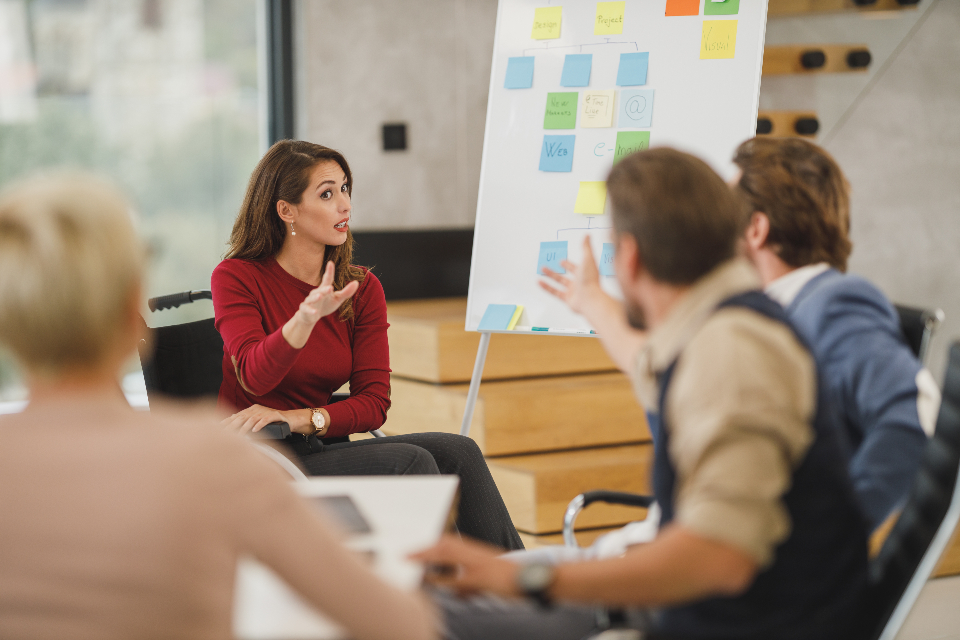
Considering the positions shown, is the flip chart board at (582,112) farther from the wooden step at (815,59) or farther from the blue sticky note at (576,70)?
the wooden step at (815,59)

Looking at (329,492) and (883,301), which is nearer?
(329,492)

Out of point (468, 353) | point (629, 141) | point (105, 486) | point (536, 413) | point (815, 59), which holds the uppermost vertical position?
point (815, 59)

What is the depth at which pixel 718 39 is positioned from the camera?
8.24 ft

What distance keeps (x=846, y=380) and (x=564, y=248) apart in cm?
124

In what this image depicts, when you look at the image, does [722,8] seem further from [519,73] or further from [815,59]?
[815,59]

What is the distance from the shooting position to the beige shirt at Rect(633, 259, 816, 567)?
39.8 inches

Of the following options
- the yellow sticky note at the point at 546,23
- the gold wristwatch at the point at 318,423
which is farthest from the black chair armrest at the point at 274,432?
the yellow sticky note at the point at 546,23

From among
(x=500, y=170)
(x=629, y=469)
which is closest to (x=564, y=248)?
(x=500, y=170)

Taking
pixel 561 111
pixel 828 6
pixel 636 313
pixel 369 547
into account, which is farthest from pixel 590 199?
pixel 828 6

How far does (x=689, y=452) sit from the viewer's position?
40.9 inches

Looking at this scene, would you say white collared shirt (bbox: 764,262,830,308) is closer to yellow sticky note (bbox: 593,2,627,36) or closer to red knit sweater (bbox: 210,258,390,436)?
red knit sweater (bbox: 210,258,390,436)

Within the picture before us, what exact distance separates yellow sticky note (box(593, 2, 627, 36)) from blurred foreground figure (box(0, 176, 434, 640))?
2.01 metres

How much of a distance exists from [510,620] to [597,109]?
5.33 ft

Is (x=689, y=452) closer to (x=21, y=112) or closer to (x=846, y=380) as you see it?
(x=846, y=380)
